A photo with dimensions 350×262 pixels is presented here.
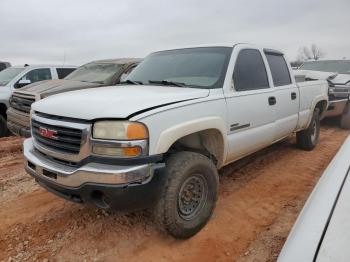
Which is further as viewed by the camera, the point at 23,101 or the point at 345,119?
the point at 345,119

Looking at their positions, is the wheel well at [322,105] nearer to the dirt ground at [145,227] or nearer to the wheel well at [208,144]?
the dirt ground at [145,227]

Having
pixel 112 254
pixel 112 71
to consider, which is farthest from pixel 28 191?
pixel 112 71

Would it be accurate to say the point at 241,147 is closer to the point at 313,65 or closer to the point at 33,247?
the point at 33,247

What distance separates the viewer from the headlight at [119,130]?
2.70 m

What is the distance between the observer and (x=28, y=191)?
14.7 feet

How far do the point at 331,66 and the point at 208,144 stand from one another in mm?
8306

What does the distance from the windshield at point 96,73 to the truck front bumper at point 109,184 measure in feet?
14.3

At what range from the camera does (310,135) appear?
6.30 metres

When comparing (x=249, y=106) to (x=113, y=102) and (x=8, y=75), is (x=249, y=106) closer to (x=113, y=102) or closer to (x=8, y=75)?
(x=113, y=102)

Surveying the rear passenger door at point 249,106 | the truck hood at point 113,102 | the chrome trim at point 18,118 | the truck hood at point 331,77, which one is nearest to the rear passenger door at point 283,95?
the rear passenger door at point 249,106

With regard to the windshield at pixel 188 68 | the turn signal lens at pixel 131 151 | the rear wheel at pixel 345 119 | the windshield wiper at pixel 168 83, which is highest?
the windshield at pixel 188 68

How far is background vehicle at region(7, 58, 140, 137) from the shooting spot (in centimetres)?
620

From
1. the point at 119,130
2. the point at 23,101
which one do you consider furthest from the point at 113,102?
the point at 23,101

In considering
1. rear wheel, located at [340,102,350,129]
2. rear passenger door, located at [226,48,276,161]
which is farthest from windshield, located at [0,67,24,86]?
rear wheel, located at [340,102,350,129]
